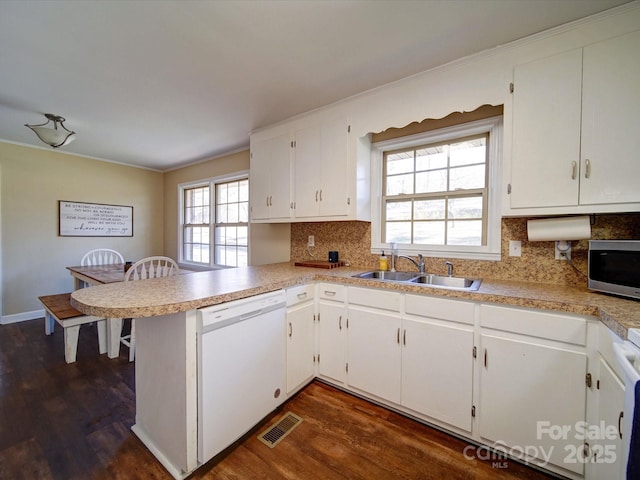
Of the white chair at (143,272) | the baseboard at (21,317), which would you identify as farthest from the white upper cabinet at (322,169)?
the baseboard at (21,317)

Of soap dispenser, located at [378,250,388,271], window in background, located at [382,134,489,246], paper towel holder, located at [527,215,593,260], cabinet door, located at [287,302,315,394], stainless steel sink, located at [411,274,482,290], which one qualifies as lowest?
cabinet door, located at [287,302,315,394]

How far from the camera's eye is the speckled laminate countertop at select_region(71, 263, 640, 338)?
108 cm

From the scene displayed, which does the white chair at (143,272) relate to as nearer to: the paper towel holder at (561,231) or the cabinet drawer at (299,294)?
the cabinet drawer at (299,294)

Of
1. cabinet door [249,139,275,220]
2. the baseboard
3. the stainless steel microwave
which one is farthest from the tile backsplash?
the baseboard

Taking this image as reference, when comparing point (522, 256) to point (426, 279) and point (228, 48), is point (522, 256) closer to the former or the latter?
point (426, 279)

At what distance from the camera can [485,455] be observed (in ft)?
4.71

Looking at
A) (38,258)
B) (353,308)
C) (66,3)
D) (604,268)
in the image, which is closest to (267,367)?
(353,308)

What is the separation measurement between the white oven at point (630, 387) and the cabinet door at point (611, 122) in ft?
2.71

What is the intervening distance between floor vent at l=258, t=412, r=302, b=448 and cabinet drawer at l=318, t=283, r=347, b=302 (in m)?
0.83

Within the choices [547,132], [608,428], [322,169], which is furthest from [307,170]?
[608,428]

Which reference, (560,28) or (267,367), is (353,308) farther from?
(560,28)

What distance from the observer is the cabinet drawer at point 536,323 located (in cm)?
121

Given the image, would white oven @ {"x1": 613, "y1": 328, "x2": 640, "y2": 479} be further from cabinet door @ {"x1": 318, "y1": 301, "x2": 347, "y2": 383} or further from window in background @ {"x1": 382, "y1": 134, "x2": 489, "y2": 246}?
cabinet door @ {"x1": 318, "y1": 301, "x2": 347, "y2": 383}

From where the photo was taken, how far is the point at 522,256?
1.77 meters
